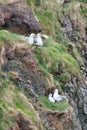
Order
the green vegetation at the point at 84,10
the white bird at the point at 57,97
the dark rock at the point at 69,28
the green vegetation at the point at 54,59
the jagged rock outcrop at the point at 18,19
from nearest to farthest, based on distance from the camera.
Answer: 1. the white bird at the point at 57,97
2. the green vegetation at the point at 54,59
3. the jagged rock outcrop at the point at 18,19
4. the dark rock at the point at 69,28
5. the green vegetation at the point at 84,10

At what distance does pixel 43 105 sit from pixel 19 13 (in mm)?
5478

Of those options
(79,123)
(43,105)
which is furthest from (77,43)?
(43,105)

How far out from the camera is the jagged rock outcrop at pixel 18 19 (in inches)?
672

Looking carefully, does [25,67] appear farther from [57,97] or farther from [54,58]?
[54,58]

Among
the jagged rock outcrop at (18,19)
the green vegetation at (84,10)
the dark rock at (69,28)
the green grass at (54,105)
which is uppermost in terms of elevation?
the jagged rock outcrop at (18,19)

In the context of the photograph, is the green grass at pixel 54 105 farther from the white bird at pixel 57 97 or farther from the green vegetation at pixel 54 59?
the green vegetation at pixel 54 59

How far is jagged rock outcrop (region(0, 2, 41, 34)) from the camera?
17078mm

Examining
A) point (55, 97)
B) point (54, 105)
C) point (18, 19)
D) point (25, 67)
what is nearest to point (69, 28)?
point (18, 19)

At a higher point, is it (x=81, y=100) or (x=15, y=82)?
(x=15, y=82)

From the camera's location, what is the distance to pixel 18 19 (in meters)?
17.5

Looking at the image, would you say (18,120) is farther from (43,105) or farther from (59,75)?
(59,75)

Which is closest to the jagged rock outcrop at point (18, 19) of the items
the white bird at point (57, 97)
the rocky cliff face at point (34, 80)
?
the rocky cliff face at point (34, 80)

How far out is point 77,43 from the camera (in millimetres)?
21781

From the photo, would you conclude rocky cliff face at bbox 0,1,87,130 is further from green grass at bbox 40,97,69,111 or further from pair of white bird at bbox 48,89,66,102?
pair of white bird at bbox 48,89,66,102
